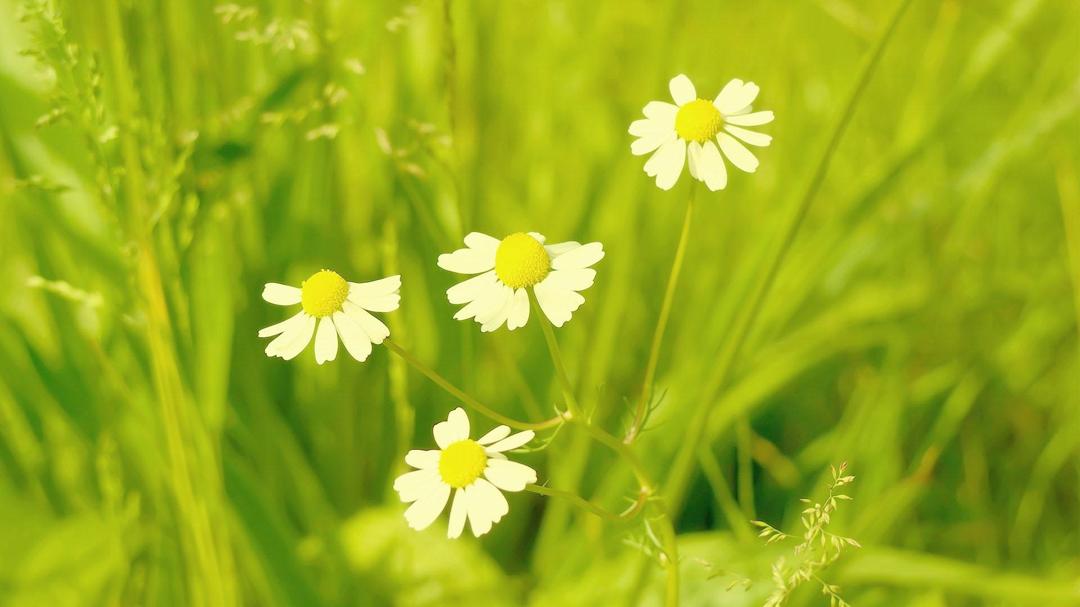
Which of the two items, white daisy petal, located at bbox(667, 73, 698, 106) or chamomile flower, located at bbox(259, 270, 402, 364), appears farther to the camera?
white daisy petal, located at bbox(667, 73, 698, 106)

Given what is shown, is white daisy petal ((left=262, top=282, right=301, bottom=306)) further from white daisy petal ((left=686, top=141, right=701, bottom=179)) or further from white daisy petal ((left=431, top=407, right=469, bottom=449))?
white daisy petal ((left=686, top=141, right=701, bottom=179))

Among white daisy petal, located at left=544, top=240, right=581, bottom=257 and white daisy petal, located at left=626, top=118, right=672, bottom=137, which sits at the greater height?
white daisy petal, located at left=626, top=118, right=672, bottom=137

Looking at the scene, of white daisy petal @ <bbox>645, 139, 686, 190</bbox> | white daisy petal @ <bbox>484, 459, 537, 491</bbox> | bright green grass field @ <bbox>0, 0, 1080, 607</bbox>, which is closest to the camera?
white daisy petal @ <bbox>484, 459, 537, 491</bbox>

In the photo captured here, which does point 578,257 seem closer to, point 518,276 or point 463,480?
point 518,276

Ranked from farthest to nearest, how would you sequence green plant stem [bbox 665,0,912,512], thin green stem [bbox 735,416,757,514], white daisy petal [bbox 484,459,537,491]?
thin green stem [bbox 735,416,757,514] < green plant stem [bbox 665,0,912,512] < white daisy petal [bbox 484,459,537,491]

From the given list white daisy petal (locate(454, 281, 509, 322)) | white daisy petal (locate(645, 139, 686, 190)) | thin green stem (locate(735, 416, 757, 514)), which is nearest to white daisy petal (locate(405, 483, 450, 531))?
white daisy petal (locate(454, 281, 509, 322))

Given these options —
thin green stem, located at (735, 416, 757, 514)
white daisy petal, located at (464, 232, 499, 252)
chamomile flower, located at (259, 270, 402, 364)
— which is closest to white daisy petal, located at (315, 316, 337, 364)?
chamomile flower, located at (259, 270, 402, 364)

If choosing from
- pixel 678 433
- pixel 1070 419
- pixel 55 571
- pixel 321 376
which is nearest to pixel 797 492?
pixel 678 433

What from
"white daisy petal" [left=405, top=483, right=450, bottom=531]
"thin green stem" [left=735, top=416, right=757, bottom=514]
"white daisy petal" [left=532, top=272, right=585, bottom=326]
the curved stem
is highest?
"white daisy petal" [left=532, top=272, right=585, bottom=326]
